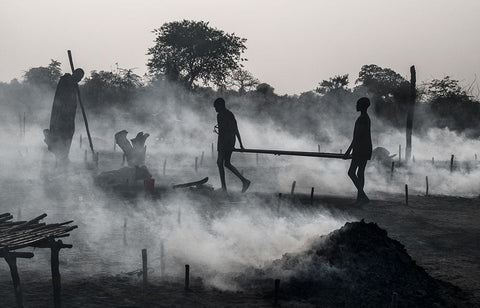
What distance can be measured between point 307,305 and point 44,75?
58.2m

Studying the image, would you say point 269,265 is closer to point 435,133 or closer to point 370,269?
point 370,269

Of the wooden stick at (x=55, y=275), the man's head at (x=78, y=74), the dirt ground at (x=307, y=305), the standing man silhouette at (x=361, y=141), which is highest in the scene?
the man's head at (x=78, y=74)

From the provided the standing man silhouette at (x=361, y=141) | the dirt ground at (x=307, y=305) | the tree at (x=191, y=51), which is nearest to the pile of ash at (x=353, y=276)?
the dirt ground at (x=307, y=305)

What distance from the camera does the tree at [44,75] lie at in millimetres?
53284

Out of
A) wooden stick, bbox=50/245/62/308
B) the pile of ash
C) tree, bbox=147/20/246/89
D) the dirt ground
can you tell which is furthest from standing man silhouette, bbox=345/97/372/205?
tree, bbox=147/20/246/89

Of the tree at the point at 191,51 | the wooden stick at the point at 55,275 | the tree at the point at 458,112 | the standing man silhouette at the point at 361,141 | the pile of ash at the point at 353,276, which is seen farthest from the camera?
the tree at the point at 191,51

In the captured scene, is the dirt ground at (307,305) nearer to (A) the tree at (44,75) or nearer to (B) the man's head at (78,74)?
(B) the man's head at (78,74)

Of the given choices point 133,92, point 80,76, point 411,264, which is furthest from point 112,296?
point 133,92

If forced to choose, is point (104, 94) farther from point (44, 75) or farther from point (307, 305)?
point (307, 305)

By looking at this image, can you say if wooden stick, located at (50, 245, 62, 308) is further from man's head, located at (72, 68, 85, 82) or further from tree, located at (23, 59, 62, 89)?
tree, located at (23, 59, 62, 89)

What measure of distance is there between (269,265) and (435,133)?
1216 inches

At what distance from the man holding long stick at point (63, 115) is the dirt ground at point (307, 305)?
6.34m

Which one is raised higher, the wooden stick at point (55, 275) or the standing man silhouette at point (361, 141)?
the standing man silhouette at point (361, 141)

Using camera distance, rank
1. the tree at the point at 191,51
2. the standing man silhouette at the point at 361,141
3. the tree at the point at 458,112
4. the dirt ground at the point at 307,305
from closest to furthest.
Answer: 1. the dirt ground at the point at 307,305
2. the standing man silhouette at the point at 361,141
3. the tree at the point at 458,112
4. the tree at the point at 191,51
